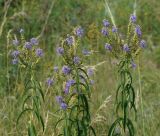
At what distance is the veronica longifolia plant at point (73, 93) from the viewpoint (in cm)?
267

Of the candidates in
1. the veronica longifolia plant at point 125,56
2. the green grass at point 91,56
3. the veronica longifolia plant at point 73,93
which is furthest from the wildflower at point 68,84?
the green grass at point 91,56

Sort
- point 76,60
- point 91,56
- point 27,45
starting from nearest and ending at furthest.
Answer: point 76,60
point 27,45
point 91,56

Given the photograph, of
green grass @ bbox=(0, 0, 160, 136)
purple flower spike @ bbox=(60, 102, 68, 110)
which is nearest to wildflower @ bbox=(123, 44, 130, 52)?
purple flower spike @ bbox=(60, 102, 68, 110)

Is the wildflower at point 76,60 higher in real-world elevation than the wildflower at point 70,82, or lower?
higher

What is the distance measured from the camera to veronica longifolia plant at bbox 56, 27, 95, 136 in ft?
8.77

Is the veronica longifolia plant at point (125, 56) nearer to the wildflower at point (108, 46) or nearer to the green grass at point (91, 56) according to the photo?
the wildflower at point (108, 46)

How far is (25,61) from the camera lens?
9.14ft

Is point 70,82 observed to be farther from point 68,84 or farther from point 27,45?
point 27,45

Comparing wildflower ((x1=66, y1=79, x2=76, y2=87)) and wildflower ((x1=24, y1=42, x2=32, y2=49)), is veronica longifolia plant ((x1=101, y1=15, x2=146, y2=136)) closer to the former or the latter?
wildflower ((x1=66, y1=79, x2=76, y2=87))

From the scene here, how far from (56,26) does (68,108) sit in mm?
3616

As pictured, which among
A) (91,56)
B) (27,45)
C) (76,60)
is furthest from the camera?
(91,56)

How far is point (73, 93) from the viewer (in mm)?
2732

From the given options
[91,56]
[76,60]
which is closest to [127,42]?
[76,60]

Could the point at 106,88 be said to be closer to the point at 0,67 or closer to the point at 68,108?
the point at 0,67
